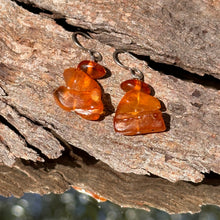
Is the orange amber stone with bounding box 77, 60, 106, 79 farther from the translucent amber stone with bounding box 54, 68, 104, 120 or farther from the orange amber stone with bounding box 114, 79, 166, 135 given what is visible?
the orange amber stone with bounding box 114, 79, 166, 135

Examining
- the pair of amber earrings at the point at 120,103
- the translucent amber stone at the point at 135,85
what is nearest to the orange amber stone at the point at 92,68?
the pair of amber earrings at the point at 120,103

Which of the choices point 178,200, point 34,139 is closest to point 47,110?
point 34,139

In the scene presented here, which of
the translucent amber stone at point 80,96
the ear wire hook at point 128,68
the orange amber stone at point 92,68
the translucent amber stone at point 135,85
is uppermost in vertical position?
the ear wire hook at point 128,68

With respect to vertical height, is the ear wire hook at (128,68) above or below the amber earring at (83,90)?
above

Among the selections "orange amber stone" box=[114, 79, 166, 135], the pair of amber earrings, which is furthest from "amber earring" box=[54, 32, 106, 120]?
"orange amber stone" box=[114, 79, 166, 135]

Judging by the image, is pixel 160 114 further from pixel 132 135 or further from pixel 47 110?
pixel 47 110

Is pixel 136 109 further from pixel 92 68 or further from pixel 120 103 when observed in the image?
pixel 92 68

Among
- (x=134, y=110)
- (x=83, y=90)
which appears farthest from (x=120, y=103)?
(x=83, y=90)

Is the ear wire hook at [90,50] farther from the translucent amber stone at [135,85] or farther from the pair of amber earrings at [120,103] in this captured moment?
the translucent amber stone at [135,85]
